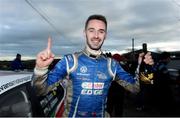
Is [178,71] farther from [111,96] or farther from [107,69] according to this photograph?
[107,69]

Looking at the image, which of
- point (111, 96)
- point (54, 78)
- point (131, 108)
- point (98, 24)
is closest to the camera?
point (54, 78)

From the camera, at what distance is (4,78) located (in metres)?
4.39

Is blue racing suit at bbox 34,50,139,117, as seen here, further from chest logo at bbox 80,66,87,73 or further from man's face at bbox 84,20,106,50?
man's face at bbox 84,20,106,50

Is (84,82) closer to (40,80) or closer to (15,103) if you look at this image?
(40,80)

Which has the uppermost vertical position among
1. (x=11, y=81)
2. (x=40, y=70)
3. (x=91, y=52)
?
(x=91, y=52)

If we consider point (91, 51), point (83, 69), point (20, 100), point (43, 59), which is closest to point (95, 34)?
point (91, 51)

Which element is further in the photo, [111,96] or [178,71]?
[178,71]

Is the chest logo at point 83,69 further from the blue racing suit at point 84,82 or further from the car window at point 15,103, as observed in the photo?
the car window at point 15,103

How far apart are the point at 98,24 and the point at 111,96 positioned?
648cm

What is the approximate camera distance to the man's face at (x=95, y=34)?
12.5 feet

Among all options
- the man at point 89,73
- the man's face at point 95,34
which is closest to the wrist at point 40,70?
the man at point 89,73

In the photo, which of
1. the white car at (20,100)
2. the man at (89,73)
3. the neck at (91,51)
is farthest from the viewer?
the white car at (20,100)

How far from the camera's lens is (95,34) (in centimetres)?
381

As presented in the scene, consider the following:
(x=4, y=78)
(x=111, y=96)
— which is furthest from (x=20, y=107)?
(x=111, y=96)
